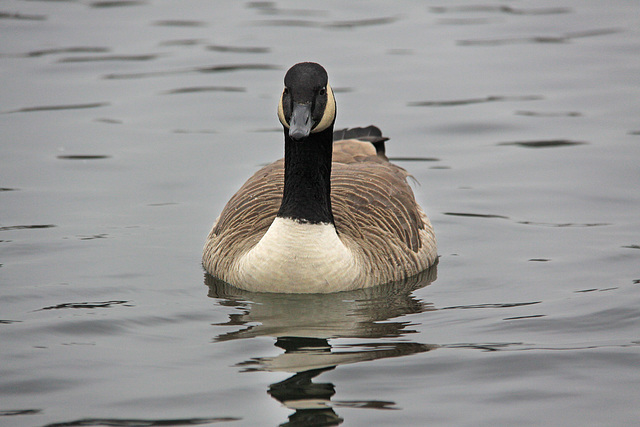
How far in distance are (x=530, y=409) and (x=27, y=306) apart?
14.4 ft

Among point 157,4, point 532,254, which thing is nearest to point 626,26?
point 157,4

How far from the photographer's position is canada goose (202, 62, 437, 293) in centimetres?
871

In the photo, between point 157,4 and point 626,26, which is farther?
point 157,4

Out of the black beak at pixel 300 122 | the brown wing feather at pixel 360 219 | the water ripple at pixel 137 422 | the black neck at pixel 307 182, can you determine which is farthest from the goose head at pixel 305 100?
the water ripple at pixel 137 422

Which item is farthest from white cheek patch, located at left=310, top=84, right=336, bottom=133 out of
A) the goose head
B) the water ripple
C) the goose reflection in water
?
the water ripple

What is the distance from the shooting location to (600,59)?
18125 mm

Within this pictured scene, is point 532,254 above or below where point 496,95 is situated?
below

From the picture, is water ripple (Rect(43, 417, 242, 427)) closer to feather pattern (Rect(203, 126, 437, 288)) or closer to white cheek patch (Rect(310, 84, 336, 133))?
feather pattern (Rect(203, 126, 437, 288))

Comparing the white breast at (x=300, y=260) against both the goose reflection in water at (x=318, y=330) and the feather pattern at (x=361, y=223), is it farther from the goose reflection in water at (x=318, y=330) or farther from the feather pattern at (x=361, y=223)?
the feather pattern at (x=361, y=223)

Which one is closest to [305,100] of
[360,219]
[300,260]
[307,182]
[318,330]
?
[307,182]

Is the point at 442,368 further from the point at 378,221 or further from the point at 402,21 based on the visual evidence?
the point at 402,21

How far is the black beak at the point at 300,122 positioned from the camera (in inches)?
314

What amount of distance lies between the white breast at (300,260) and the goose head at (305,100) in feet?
A: 2.89

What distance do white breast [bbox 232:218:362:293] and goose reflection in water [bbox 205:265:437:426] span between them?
12 centimetres
